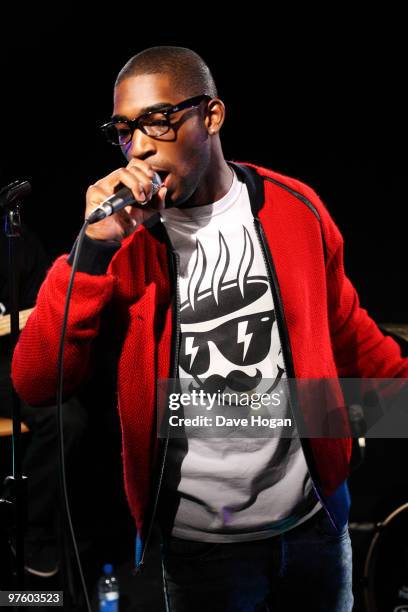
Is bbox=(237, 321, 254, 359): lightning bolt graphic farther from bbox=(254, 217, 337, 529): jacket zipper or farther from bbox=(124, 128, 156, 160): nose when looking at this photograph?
bbox=(124, 128, 156, 160): nose

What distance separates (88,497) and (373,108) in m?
2.41

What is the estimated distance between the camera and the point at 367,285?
3516mm

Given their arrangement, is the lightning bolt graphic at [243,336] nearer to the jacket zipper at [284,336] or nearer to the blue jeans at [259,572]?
the jacket zipper at [284,336]

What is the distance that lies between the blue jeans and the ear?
34.6 inches

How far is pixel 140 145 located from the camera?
144cm

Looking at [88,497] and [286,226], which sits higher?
[286,226]

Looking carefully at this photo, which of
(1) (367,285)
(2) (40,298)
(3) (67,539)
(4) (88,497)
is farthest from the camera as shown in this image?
(4) (88,497)

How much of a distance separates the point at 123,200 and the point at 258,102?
215 centimetres

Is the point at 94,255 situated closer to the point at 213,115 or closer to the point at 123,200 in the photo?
the point at 123,200

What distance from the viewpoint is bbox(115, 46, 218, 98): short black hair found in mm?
1492

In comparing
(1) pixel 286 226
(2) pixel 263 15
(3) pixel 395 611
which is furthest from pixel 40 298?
(2) pixel 263 15

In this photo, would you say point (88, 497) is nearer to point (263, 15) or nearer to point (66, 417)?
point (66, 417)

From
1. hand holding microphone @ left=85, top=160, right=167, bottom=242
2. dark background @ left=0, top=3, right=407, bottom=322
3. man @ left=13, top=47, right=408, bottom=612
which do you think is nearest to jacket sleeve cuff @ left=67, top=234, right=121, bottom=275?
hand holding microphone @ left=85, top=160, right=167, bottom=242

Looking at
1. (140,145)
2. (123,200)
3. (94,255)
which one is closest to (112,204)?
(123,200)
